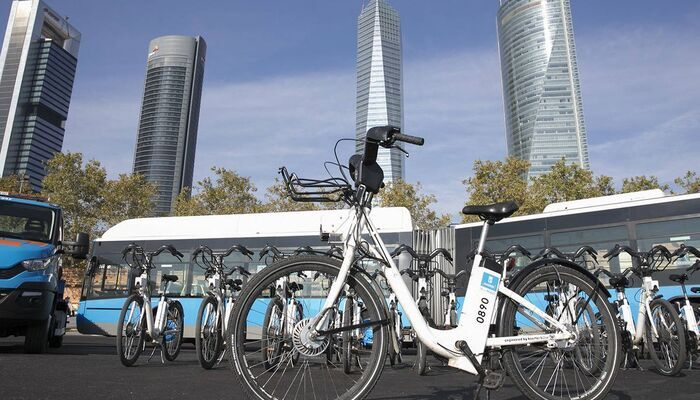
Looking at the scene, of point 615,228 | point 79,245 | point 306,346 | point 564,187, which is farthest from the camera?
point 564,187

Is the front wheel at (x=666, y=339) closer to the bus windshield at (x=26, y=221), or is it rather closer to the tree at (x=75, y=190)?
the bus windshield at (x=26, y=221)

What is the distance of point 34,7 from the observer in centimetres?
13175

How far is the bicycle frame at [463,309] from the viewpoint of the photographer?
2908 mm

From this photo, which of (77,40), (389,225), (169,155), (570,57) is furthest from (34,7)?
(389,225)

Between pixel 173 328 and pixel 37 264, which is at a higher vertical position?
pixel 37 264

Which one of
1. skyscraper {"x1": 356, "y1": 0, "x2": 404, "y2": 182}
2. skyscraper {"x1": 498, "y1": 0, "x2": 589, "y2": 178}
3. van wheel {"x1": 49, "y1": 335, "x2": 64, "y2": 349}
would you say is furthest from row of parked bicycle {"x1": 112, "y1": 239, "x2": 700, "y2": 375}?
skyscraper {"x1": 356, "y1": 0, "x2": 404, "y2": 182}

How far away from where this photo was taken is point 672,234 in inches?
371

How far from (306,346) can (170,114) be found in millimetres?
172783

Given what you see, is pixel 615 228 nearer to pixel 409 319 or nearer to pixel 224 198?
pixel 409 319

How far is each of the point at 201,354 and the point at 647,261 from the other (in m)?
5.93

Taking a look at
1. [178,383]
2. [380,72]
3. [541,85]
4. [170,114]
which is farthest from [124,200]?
[380,72]

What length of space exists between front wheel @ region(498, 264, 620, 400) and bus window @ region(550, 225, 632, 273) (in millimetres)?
6954

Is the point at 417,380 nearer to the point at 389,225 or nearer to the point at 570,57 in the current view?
the point at 389,225

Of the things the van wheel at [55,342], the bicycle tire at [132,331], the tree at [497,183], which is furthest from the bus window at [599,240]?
the tree at [497,183]
